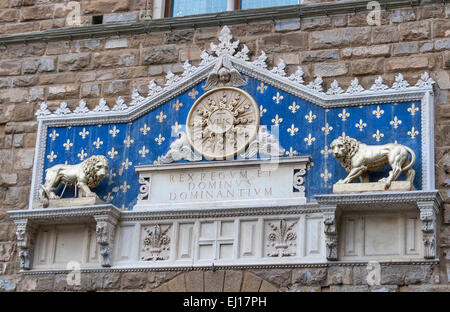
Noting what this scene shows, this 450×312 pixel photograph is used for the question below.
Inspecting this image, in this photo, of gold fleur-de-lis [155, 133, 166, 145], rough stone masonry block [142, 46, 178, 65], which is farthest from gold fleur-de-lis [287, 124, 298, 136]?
rough stone masonry block [142, 46, 178, 65]

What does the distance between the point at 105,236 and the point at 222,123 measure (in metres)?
1.97

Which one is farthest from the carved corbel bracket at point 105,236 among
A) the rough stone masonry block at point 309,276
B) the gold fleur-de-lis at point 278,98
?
the gold fleur-de-lis at point 278,98

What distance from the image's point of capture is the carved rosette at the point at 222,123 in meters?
12.2

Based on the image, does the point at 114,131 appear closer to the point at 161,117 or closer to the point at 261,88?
the point at 161,117

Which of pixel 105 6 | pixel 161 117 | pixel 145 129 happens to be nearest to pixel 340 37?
pixel 161 117

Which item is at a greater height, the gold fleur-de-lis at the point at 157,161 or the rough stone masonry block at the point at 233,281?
the gold fleur-de-lis at the point at 157,161

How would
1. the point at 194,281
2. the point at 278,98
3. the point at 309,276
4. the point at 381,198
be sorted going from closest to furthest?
1. the point at 381,198
2. the point at 309,276
3. the point at 194,281
4. the point at 278,98

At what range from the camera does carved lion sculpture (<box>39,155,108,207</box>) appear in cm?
1237

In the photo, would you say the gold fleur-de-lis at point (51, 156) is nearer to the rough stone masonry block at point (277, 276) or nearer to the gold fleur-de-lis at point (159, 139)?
the gold fleur-de-lis at point (159, 139)

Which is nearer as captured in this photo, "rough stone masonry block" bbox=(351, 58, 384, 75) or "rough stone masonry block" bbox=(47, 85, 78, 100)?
"rough stone masonry block" bbox=(351, 58, 384, 75)

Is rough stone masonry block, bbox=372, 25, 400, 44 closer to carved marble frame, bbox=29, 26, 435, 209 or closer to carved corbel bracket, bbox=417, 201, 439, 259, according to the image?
carved marble frame, bbox=29, 26, 435, 209

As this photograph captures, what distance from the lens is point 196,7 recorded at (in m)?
13.4

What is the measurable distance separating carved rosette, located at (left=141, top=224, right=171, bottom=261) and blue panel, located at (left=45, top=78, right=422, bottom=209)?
1.53 ft

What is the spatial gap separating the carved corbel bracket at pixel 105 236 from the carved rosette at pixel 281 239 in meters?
1.92
